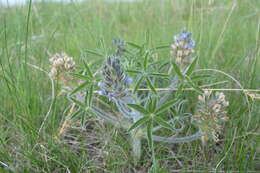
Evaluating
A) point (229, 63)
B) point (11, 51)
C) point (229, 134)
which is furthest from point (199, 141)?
point (11, 51)

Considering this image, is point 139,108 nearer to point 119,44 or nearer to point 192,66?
point 192,66

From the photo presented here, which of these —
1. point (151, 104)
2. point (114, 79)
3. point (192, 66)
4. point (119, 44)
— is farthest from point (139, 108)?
point (119, 44)

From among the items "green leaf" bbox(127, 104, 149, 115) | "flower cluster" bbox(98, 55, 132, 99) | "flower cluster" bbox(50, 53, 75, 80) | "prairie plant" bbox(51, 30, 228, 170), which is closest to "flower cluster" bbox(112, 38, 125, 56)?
"prairie plant" bbox(51, 30, 228, 170)

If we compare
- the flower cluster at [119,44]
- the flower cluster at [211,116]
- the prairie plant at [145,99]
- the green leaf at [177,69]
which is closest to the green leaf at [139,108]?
the prairie plant at [145,99]

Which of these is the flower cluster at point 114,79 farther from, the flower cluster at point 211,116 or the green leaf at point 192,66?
the flower cluster at point 211,116

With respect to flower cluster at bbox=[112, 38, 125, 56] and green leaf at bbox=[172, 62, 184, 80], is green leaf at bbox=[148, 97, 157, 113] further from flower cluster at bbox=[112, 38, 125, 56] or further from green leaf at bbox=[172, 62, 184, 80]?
flower cluster at bbox=[112, 38, 125, 56]
